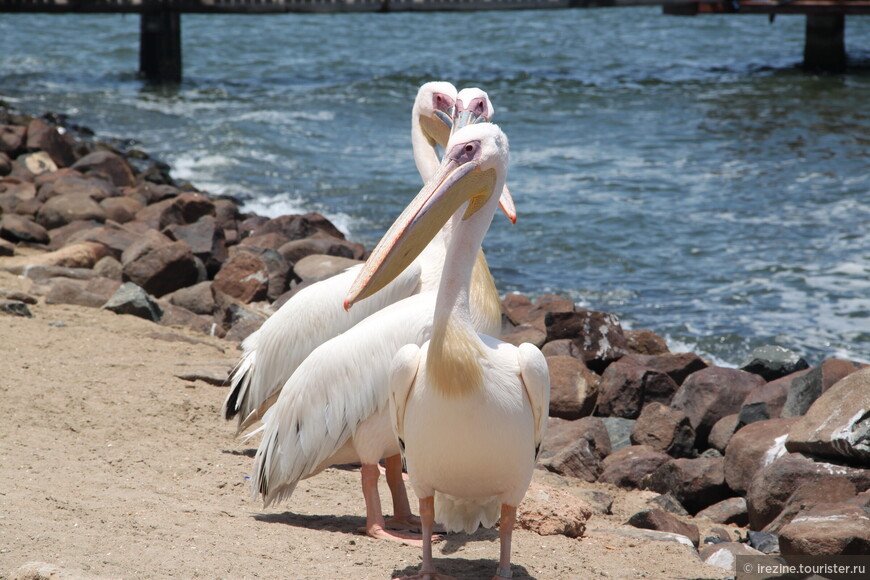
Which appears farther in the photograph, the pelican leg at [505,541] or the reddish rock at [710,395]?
the reddish rock at [710,395]

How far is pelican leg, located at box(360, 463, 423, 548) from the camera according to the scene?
3.54 m

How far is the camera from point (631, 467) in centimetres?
472

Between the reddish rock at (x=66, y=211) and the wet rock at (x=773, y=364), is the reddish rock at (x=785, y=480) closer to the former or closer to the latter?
the wet rock at (x=773, y=364)

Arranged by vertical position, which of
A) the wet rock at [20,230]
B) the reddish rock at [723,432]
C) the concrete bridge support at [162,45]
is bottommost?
the reddish rock at [723,432]

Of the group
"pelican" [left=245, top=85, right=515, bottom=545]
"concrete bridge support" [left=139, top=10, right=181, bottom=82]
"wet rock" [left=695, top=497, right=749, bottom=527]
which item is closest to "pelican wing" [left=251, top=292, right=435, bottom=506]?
"pelican" [left=245, top=85, right=515, bottom=545]

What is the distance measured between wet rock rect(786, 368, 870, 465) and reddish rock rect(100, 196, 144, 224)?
6124mm

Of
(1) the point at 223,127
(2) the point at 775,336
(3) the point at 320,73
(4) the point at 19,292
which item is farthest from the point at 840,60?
(4) the point at 19,292

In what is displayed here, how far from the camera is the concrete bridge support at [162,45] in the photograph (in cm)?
1941

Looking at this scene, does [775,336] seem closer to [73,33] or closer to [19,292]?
[19,292]

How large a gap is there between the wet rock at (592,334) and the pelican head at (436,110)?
5.92 ft

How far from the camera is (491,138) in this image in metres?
2.89

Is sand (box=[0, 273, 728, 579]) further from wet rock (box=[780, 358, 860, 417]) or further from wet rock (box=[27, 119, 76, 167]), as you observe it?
Answer: wet rock (box=[27, 119, 76, 167])

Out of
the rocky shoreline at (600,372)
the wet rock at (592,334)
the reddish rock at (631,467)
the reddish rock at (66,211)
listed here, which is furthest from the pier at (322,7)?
the reddish rock at (631,467)

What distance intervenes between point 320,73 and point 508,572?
18176 mm
